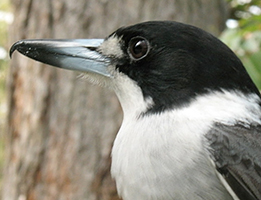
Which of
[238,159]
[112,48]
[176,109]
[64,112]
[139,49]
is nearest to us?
[238,159]

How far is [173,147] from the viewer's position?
2.12m

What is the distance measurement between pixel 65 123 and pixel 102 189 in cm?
83

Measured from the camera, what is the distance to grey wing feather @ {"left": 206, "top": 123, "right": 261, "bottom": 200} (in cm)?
201

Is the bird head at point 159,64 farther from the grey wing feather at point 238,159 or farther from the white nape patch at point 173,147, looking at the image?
the grey wing feather at point 238,159

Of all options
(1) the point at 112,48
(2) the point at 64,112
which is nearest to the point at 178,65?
(1) the point at 112,48

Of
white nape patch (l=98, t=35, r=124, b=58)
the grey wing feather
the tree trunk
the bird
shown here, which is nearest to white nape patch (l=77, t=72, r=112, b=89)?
the bird

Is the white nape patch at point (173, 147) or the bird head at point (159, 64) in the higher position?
the bird head at point (159, 64)

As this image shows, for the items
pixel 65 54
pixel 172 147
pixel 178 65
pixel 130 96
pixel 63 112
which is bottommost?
pixel 63 112

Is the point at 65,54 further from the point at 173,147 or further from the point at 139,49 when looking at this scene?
the point at 173,147

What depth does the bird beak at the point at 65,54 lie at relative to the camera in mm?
2531

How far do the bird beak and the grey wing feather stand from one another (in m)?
0.80

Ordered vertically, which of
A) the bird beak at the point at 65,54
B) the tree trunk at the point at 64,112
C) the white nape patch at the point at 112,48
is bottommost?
the tree trunk at the point at 64,112

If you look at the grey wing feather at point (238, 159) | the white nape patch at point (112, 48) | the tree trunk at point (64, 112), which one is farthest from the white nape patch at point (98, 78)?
the tree trunk at point (64, 112)

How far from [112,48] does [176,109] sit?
1.87 feet
